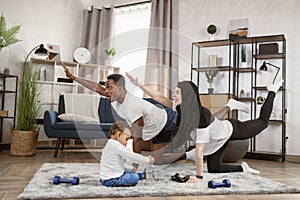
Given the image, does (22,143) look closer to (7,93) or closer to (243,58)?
(7,93)

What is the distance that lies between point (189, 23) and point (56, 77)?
2.25 metres

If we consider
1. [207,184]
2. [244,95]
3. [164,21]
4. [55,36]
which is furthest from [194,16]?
[207,184]

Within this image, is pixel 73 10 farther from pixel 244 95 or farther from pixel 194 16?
pixel 244 95

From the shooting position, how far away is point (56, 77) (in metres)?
5.38

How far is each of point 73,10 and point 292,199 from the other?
4920 millimetres

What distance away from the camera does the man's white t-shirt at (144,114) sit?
240 centimetres

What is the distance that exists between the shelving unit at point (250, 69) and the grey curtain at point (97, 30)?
161 centimetres

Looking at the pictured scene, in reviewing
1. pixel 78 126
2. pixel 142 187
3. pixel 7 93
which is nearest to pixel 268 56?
pixel 78 126

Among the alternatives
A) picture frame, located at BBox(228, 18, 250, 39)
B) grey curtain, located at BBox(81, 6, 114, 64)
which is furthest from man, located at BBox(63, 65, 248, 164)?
grey curtain, located at BBox(81, 6, 114, 64)

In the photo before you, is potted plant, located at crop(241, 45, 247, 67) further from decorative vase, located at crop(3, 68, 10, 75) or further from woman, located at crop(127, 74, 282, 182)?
decorative vase, located at crop(3, 68, 10, 75)

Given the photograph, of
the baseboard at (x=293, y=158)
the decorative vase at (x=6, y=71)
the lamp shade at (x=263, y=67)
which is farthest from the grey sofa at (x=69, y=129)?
the baseboard at (x=293, y=158)

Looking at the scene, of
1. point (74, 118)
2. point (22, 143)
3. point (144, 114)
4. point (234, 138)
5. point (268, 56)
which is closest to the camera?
point (144, 114)

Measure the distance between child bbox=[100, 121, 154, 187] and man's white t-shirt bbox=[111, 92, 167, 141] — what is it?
20cm

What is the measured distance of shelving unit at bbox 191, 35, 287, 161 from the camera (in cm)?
442
